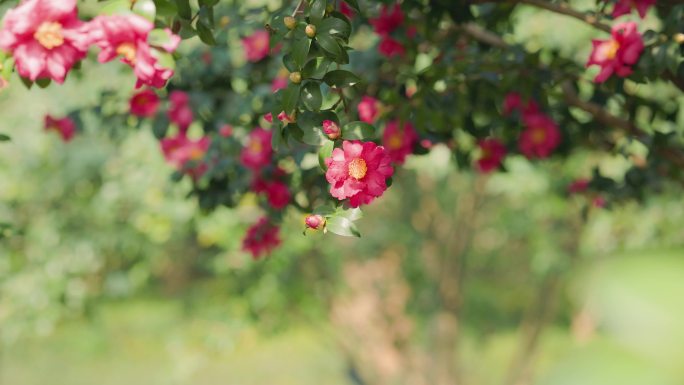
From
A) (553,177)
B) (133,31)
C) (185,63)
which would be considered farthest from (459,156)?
(553,177)

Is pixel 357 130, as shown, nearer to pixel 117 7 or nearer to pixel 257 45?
pixel 117 7

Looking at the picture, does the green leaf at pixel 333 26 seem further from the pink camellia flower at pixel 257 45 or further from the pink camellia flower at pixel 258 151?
the pink camellia flower at pixel 257 45

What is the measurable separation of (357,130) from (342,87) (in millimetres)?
105

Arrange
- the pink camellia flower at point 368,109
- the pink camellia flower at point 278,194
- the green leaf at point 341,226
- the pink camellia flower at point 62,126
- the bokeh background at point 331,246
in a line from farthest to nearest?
the bokeh background at point 331,246 → the pink camellia flower at point 62,126 → the pink camellia flower at point 278,194 → the pink camellia flower at point 368,109 → the green leaf at point 341,226

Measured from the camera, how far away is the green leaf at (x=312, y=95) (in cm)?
126

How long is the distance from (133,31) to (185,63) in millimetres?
1450

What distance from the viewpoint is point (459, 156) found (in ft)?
7.50

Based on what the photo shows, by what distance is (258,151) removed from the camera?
2139mm

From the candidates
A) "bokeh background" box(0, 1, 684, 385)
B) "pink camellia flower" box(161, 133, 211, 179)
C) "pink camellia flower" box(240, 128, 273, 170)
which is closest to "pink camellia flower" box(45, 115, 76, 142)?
"pink camellia flower" box(161, 133, 211, 179)

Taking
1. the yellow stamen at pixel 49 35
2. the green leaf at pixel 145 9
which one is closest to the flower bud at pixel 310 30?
the green leaf at pixel 145 9

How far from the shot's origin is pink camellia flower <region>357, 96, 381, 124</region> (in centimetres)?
198

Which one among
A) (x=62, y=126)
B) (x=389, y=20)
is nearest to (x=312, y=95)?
(x=389, y=20)

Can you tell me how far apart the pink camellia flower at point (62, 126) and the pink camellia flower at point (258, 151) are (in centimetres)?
85

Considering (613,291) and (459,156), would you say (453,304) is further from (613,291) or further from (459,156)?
(613,291)
